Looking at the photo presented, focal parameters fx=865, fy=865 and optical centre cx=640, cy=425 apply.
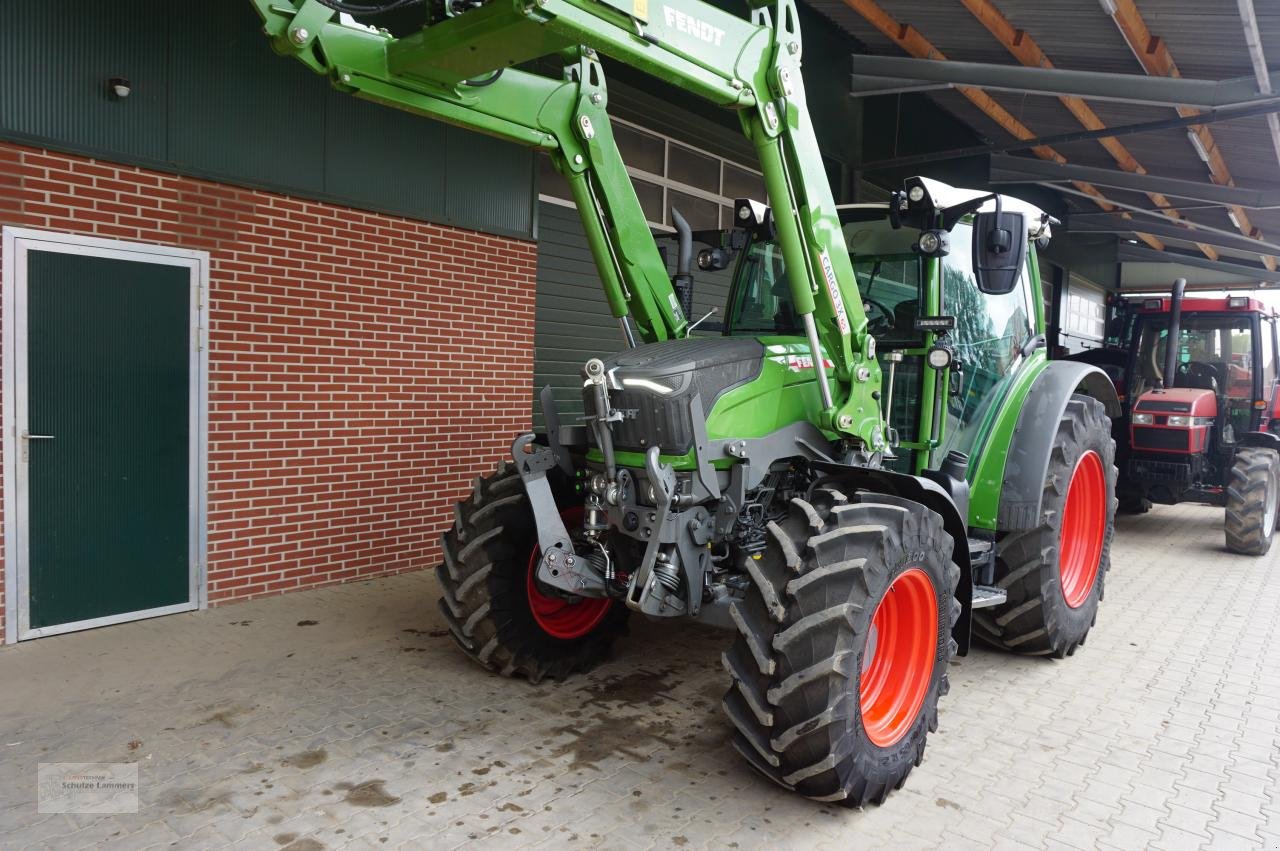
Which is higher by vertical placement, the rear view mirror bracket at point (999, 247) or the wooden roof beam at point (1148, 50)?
the wooden roof beam at point (1148, 50)

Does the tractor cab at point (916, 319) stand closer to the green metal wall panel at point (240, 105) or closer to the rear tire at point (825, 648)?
the rear tire at point (825, 648)

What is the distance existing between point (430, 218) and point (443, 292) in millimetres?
533

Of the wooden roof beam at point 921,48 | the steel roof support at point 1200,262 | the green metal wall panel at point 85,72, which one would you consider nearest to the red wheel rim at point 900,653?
the green metal wall panel at point 85,72

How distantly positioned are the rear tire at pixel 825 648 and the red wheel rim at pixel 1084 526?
2.31m

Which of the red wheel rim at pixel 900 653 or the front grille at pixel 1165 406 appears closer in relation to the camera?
the red wheel rim at pixel 900 653

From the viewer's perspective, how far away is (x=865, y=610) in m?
3.04

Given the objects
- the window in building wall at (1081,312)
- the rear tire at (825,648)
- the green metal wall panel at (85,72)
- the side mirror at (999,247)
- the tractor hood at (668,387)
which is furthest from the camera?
the window in building wall at (1081,312)

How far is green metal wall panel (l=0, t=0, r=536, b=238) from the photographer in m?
4.46

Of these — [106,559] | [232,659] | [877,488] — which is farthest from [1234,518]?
[106,559]

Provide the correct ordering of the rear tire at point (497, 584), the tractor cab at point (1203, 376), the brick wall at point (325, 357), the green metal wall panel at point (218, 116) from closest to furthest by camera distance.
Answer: the rear tire at point (497, 584)
the green metal wall panel at point (218, 116)
the brick wall at point (325, 357)
the tractor cab at point (1203, 376)

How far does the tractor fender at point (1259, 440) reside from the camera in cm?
823

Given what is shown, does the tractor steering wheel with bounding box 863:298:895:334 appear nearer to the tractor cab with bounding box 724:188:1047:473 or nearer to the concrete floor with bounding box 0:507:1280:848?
the tractor cab with bounding box 724:188:1047:473

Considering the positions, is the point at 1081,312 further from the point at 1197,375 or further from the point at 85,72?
the point at 85,72

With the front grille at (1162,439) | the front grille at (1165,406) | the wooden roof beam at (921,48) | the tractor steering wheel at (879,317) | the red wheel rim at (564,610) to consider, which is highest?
the wooden roof beam at (921,48)
